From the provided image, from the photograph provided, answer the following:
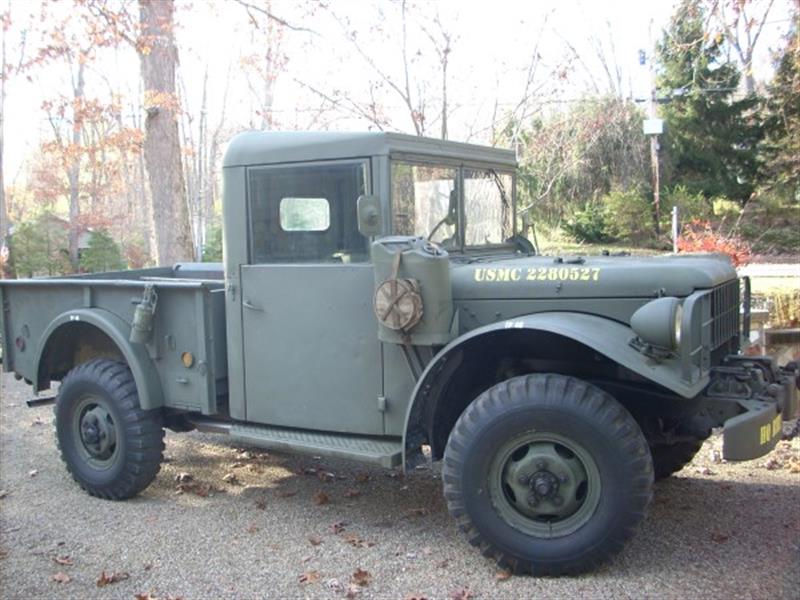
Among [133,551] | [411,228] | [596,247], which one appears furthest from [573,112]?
[133,551]

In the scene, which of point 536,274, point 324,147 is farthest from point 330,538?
point 324,147

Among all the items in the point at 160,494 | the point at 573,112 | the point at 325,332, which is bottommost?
the point at 160,494

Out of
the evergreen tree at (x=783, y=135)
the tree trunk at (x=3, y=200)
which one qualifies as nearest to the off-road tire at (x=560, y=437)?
the tree trunk at (x=3, y=200)

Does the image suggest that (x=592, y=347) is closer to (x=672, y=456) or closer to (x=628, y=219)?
(x=672, y=456)

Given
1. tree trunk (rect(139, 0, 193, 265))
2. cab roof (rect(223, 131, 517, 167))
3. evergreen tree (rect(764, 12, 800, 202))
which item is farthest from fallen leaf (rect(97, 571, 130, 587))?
evergreen tree (rect(764, 12, 800, 202))

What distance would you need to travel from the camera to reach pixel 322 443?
4832mm

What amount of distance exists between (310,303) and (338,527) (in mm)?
1266

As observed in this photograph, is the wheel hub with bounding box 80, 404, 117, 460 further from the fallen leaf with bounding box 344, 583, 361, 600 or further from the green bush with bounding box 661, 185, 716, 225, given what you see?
the green bush with bounding box 661, 185, 716, 225

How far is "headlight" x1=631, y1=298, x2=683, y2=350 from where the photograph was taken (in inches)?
153

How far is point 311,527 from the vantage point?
5.05m

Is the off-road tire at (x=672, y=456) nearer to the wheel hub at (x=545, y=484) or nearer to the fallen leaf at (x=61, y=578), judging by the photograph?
the wheel hub at (x=545, y=484)

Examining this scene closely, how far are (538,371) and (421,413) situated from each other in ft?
2.24

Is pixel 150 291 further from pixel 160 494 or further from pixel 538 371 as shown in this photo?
pixel 538 371

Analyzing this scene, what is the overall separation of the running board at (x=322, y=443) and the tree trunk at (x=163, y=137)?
762cm
